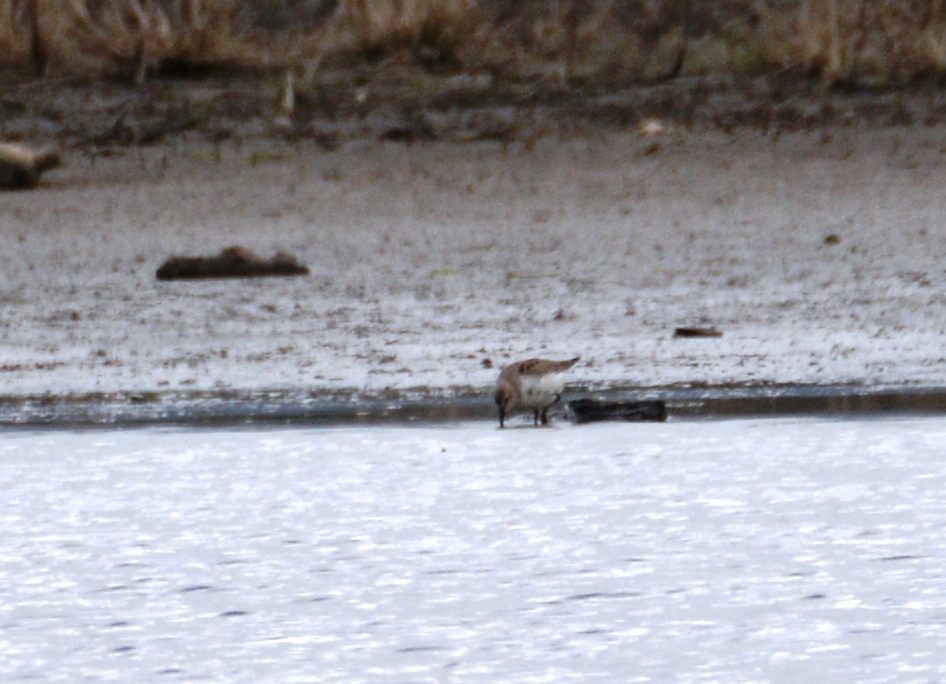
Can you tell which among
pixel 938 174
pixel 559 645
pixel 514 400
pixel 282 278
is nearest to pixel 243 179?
pixel 282 278

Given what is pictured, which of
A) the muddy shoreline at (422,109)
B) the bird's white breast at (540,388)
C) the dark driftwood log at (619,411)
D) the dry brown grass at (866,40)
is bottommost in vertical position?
the dark driftwood log at (619,411)

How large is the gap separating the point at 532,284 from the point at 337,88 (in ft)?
17.2

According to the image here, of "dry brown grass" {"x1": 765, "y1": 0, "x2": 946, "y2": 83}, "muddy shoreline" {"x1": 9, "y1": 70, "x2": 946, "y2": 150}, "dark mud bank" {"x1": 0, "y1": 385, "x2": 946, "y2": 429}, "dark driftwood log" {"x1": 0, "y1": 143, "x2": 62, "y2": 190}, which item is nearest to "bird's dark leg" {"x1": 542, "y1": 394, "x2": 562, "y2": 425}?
"dark mud bank" {"x1": 0, "y1": 385, "x2": 946, "y2": 429}

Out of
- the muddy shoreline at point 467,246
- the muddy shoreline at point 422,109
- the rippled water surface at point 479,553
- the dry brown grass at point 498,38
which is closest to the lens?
the rippled water surface at point 479,553

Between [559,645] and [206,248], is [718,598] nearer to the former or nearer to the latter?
[559,645]

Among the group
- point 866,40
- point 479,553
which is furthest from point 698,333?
point 866,40

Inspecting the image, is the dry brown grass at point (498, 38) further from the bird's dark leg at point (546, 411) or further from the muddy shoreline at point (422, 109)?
the bird's dark leg at point (546, 411)

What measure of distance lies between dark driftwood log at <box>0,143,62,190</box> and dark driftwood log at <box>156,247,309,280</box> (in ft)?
9.98

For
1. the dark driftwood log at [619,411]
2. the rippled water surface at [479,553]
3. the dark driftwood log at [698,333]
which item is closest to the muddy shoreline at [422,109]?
the dark driftwood log at [698,333]

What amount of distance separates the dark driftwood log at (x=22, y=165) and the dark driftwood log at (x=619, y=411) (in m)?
6.96

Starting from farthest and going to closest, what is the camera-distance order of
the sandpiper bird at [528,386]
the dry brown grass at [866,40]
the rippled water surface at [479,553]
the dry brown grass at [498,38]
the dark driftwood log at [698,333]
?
1. the dry brown grass at [498,38]
2. the dry brown grass at [866,40]
3. the dark driftwood log at [698,333]
4. the sandpiper bird at [528,386]
5. the rippled water surface at [479,553]

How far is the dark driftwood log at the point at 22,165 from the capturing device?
14289mm

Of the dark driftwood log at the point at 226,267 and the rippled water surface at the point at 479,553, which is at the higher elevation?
the dark driftwood log at the point at 226,267

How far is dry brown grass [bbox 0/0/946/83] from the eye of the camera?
16.2m
